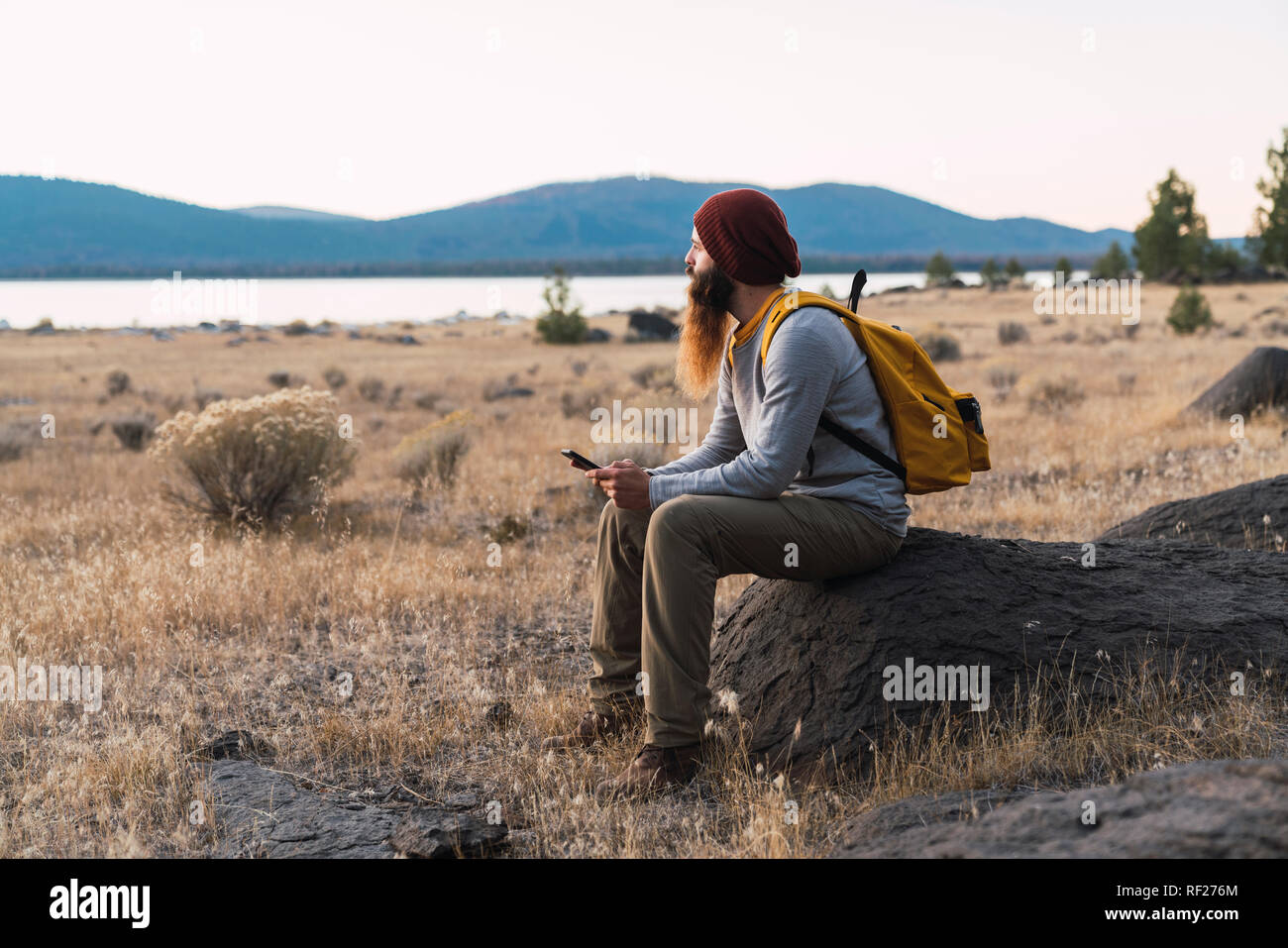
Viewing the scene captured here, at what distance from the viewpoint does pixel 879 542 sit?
3807 mm

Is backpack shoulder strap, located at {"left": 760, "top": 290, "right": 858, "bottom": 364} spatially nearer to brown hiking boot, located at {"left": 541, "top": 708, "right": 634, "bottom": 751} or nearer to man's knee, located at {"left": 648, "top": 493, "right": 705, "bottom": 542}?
man's knee, located at {"left": 648, "top": 493, "right": 705, "bottom": 542}

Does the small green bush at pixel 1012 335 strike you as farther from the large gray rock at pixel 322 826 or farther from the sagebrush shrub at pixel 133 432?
the large gray rock at pixel 322 826

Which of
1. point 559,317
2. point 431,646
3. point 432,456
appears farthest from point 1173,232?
point 431,646

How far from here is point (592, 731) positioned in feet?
13.7

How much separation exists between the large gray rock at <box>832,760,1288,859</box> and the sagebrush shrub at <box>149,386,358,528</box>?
7.15 metres

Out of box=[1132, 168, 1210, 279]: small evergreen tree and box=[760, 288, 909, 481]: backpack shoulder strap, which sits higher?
box=[1132, 168, 1210, 279]: small evergreen tree

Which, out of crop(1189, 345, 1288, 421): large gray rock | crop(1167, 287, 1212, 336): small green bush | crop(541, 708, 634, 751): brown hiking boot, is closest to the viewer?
crop(541, 708, 634, 751): brown hiking boot

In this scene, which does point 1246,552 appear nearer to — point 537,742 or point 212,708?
point 537,742

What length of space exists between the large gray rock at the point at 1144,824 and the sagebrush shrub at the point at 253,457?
7155 millimetres

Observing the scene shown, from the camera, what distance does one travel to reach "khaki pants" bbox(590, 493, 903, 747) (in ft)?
11.6

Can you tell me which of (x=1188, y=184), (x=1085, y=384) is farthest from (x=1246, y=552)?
(x=1188, y=184)

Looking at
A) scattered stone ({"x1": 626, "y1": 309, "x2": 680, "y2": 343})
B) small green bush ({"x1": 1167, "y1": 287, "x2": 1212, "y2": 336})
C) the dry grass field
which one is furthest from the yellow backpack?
scattered stone ({"x1": 626, "y1": 309, "x2": 680, "y2": 343})

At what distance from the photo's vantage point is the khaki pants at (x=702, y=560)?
3.54 metres

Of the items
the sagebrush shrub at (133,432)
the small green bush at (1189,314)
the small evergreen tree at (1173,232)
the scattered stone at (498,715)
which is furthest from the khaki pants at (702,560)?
the small evergreen tree at (1173,232)
